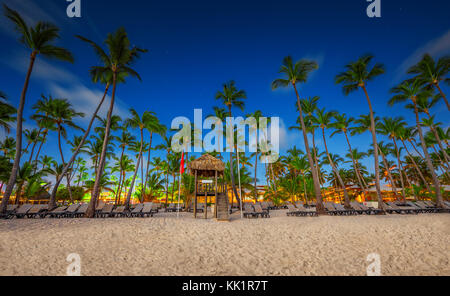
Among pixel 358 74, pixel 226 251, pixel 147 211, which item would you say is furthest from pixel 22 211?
pixel 358 74

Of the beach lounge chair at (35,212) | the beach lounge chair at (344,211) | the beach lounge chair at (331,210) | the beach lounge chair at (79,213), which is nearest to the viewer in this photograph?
the beach lounge chair at (35,212)

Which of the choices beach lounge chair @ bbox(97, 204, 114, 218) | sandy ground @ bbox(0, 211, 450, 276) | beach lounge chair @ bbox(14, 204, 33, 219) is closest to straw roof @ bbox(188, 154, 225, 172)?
sandy ground @ bbox(0, 211, 450, 276)

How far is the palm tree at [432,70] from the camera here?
1812 cm

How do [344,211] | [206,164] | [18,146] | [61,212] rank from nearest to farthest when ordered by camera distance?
[18,146]
[61,212]
[206,164]
[344,211]

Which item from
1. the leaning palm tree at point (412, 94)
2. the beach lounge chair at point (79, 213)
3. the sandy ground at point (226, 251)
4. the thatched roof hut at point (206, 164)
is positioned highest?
the leaning palm tree at point (412, 94)

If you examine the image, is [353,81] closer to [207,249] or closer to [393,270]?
[393,270]

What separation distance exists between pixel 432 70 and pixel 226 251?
2643cm

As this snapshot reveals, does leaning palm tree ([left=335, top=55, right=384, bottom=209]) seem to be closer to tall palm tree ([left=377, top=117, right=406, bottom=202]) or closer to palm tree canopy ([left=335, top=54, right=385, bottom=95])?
palm tree canopy ([left=335, top=54, right=385, bottom=95])

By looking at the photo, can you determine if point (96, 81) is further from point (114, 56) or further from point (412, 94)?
point (412, 94)

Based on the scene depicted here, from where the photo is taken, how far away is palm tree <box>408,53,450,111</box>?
59.5 feet

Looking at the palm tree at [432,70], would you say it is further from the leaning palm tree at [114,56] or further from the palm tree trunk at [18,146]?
the palm tree trunk at [18,146]

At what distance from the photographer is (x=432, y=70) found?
18.7 metres

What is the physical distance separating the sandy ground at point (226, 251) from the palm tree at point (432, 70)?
18.2 meters

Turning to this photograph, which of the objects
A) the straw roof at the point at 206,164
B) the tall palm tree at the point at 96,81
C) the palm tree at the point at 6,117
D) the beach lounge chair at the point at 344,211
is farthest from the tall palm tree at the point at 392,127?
the palm tree at the point at 6,117
